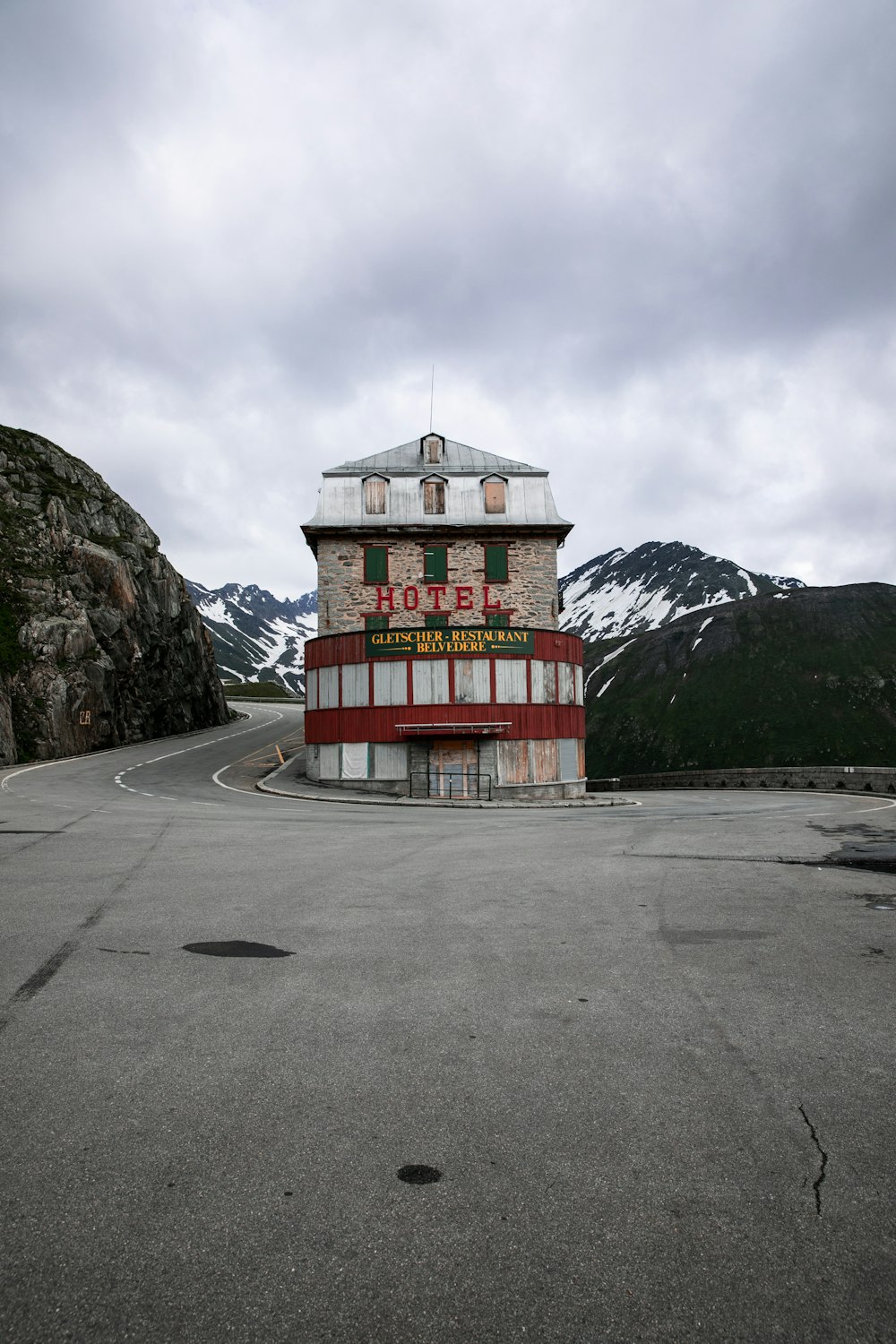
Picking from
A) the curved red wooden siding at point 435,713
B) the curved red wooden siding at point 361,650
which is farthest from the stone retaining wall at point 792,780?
the curved red wooden siding at point 361,650

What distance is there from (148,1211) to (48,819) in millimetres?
17118

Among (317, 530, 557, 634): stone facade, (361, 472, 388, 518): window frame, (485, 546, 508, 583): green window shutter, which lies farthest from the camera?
(361, 472, 388, 518): window frame

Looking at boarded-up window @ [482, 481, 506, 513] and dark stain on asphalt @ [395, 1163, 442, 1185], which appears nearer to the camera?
dark stain on asphalt @ [395, 1163, 442, 1185]

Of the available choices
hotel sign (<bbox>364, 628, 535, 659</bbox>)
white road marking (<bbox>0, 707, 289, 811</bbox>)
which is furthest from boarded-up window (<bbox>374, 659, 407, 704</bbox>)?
white road marking (<bbox>0, 707, 289, 811</bbox>)

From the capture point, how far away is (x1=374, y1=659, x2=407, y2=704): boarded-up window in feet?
110

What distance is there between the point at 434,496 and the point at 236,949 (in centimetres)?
3691

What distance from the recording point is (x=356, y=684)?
3438 cm

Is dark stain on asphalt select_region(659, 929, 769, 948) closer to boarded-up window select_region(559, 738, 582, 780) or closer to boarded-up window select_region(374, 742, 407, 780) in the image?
boarded-up window select_region(374, 742, 407, 780)

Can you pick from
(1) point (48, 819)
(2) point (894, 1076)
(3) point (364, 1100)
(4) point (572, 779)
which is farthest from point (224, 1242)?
(4) point (572, 779)

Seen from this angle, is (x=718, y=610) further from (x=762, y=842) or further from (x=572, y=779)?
(x=762, y=842)

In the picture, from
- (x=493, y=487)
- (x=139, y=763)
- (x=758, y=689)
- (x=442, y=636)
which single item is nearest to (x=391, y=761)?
(x=442, y=636)

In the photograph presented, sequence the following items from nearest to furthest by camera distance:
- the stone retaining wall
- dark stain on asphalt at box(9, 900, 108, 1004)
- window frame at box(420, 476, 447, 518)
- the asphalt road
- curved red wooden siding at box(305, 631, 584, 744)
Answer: the asphalt road
dark stain on asphalt at box(9, 900, 108, 1004)
curved red wooden siding at box(305, 631, 584, 744)
the stone retaining wall
window frame at box(420, 476, 447, 518)

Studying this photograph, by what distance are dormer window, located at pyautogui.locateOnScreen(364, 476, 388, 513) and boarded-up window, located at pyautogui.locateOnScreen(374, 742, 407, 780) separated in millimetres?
14330

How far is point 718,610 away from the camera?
161 meters
